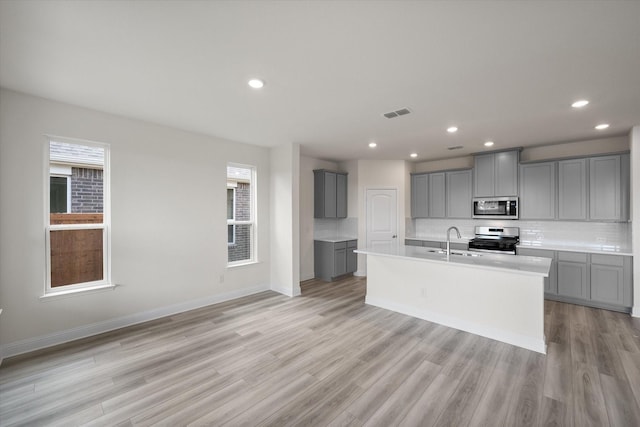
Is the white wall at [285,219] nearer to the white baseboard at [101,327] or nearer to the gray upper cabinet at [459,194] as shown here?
the white baseboard at [101,327]

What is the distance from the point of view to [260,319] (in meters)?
3.86

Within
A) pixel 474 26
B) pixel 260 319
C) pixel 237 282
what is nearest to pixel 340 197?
pixel 237 282

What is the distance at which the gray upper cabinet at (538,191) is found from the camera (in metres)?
4.85

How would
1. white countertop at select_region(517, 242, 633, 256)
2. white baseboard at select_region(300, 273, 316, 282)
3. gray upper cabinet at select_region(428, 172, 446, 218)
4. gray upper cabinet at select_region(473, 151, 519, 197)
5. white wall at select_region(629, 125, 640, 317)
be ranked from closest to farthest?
white wall at select_region(629, 125, 640, 317) < white countertop at select_region(517, 242, 633, 256) < gray upper cabinet at select_region(473, 151, 519, 197) < white baseboard at select_region(300, 273, 316, 282) < gray upper cabinet at select_region(428, 172, 446, 218)

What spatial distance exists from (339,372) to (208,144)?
3685 mm

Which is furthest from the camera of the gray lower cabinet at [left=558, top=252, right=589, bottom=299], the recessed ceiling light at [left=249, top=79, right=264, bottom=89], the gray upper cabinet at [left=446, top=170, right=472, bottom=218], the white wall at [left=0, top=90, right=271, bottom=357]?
the gray upper cabinet at [left=446, top=170, right=472, bottom=218]

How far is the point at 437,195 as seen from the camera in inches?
244

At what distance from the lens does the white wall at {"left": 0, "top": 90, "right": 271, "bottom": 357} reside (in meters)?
2.87

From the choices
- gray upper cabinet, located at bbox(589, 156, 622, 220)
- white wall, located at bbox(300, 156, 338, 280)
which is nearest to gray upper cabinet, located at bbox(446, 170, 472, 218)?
gray upper cabinet, located at bbox(589, 156, 622, 220)

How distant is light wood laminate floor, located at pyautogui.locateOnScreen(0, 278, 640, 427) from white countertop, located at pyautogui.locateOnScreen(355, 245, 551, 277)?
850mm

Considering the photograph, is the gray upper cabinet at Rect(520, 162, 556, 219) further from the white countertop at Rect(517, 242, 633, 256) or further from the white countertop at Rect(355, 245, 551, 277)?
the white countertop at Rect(355, 245, 551, 277)

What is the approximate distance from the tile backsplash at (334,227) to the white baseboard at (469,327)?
224 cm

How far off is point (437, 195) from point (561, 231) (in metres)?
2.19

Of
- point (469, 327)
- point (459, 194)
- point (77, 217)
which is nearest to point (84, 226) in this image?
point (77, 217)
